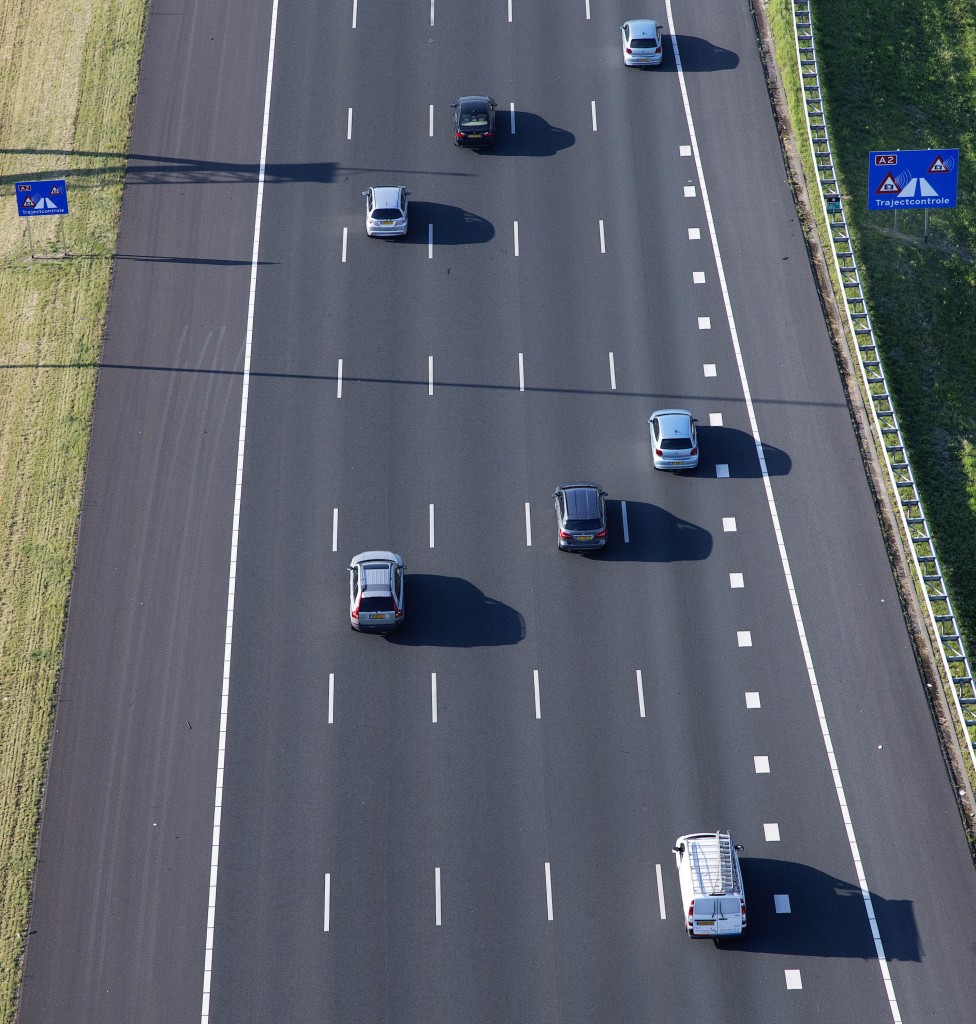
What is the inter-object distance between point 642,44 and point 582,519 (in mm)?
26695

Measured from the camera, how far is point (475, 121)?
68.5 m

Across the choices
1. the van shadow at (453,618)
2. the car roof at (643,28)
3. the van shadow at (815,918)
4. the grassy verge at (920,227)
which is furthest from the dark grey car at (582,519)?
the car roof at (643,28)

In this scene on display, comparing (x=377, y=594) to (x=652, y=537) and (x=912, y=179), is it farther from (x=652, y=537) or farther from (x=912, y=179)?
(x=912, y=179)

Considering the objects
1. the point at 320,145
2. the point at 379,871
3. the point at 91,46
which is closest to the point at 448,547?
the point at 379,871

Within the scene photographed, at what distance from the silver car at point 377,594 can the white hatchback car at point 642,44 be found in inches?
1160

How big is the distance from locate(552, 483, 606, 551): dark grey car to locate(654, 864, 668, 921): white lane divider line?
1205cm

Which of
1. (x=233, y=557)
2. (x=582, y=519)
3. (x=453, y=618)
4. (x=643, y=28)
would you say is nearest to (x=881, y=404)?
(x=582, y=519)

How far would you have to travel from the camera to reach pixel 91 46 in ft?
245

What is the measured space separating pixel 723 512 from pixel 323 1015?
2296 centimetres

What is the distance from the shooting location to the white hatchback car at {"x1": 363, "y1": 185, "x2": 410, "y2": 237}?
65500mm

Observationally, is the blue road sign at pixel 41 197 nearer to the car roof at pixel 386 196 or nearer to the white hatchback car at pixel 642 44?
the car roof at pixel 386 196

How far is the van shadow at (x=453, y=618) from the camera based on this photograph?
180ft

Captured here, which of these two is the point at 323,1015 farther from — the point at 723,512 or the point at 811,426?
the point at 811,426

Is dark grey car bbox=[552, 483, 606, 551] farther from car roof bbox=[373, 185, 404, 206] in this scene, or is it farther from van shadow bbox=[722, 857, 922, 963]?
car roof bbox=[373, 185, 404, 206]
